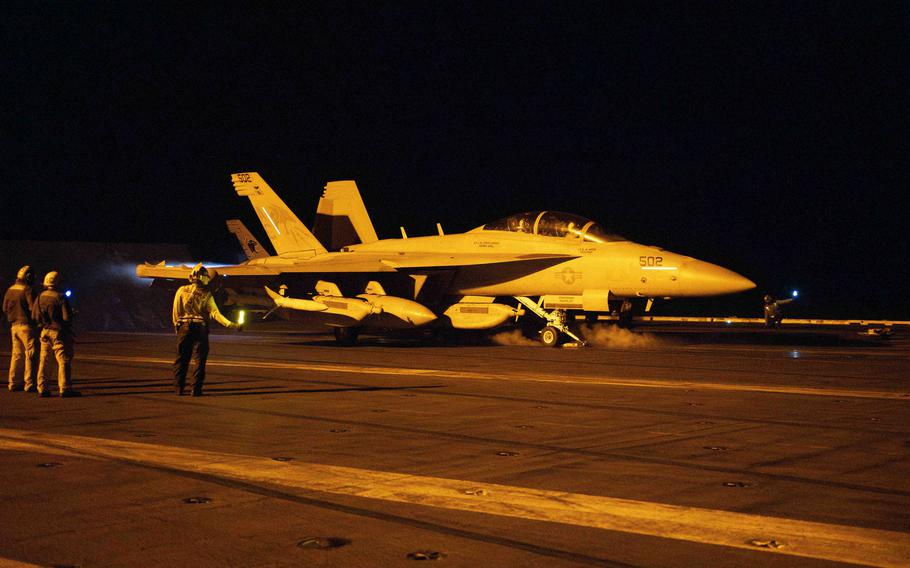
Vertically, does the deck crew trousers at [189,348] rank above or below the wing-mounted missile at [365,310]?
below

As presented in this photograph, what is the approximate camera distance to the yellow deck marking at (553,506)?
4.79m

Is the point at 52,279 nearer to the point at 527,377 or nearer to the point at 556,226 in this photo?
the point at 527,377

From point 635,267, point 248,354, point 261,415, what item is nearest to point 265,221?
point 248,354

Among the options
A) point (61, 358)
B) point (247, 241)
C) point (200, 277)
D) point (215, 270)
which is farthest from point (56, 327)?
point (247, 241)

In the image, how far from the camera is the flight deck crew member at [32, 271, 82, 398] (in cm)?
1154

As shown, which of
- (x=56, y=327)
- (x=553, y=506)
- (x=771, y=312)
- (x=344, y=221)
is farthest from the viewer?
(x=771, y=312)

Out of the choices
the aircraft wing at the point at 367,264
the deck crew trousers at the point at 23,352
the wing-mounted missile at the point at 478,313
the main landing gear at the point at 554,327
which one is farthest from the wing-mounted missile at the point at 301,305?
Result: the deck crew trousers at the point at 23,352

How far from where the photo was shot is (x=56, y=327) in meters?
11.5

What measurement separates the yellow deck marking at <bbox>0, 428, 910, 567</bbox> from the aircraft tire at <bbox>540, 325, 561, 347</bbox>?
592 inches

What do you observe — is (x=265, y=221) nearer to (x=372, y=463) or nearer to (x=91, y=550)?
(x=372, y=463)

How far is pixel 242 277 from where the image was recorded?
77.3 ft

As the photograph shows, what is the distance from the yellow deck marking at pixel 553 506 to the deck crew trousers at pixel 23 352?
4738 millimetres

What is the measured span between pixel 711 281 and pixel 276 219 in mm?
13947

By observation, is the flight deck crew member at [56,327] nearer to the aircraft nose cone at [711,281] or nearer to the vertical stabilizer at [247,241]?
the aircraft nose cone at [711,281]
